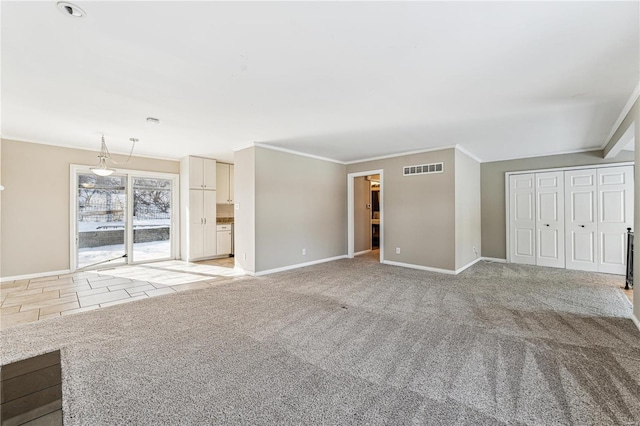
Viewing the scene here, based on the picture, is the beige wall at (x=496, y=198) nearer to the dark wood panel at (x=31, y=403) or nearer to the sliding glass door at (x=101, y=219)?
the dark wood panel at (x=31, y=403)

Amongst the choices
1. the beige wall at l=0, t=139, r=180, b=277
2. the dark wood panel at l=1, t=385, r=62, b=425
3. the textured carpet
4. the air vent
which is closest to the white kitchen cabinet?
the beige wall at l=0, t=139, r=180, b=277

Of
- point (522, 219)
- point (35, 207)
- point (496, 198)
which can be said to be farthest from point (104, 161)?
point (522, 219)

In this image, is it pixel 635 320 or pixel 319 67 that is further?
pixel 635 320

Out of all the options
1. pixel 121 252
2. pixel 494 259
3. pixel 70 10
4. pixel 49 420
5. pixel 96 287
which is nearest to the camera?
pixel 49 420

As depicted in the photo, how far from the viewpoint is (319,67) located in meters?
2.40

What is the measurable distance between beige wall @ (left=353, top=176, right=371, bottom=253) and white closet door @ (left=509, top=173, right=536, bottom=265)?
342 cm

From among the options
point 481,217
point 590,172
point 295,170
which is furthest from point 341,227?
point 590,172

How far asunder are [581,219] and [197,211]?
27.7 ft

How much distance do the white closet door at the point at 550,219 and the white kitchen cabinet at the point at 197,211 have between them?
25.2 ft

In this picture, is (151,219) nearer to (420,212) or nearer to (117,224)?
(117,224)

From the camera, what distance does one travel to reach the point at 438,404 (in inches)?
67.6

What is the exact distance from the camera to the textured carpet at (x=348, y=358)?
5.45 feet

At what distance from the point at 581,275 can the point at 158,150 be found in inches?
346

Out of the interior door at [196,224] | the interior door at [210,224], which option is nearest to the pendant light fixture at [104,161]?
the interior door at [196,224]
